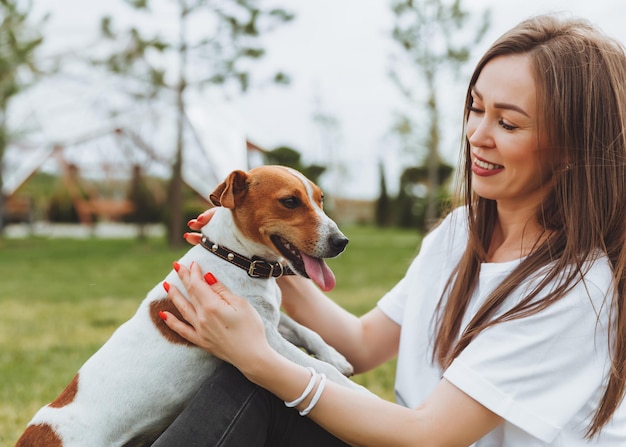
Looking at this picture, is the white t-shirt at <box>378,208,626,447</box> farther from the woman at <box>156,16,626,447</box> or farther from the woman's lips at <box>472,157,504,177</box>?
the woman's lips at <box>472,157,504,177</box>

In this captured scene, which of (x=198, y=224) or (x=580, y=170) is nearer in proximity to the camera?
(x=580, y=170)

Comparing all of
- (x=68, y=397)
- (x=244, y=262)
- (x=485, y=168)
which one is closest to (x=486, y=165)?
(x=485, y=168)

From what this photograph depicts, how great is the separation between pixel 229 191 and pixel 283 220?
213 millimetres

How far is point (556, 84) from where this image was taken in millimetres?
1653

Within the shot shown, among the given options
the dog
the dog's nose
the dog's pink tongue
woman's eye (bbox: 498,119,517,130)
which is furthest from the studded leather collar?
woman's eye (bbox: 498,119,517,130)

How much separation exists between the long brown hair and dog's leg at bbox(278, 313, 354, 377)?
572 millimetres

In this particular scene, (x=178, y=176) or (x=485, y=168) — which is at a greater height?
(x=485, y=168)

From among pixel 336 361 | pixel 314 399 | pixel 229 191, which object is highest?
pixel 229 191

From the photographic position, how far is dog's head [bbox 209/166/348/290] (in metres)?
2.17

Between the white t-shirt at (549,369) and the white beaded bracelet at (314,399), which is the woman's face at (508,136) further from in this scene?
the white beaded bracelet at (314,399)

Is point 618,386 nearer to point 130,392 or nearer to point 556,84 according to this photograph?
point 556,84

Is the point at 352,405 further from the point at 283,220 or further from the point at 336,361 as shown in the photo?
the point at 283,220

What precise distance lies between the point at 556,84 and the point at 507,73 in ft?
0.44

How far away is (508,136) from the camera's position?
1719 mm
